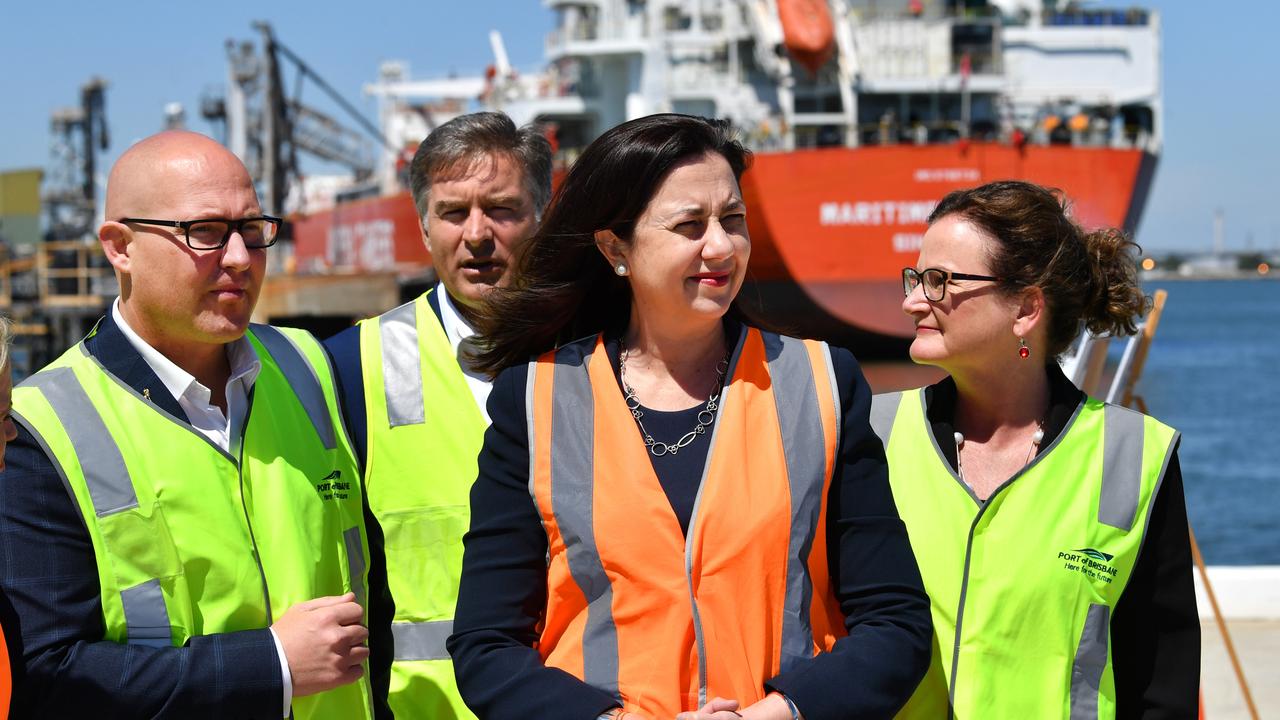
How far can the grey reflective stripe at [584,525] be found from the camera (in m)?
1.99

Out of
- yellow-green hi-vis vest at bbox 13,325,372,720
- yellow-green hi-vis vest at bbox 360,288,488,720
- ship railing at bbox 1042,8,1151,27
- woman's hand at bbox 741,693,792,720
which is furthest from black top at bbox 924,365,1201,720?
ship railing at bbox 1042,8,1151,27

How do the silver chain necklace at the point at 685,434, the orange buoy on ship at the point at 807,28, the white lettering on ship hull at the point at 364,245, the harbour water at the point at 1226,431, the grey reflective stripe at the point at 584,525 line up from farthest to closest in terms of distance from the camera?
the white lettering on ship hull at the point at 364,245 < the orange buoy on ship at the point at 807,28 < the harbour water at the point at 1226,431 < the silver chain necklace at the point at 685,434 < the grey reflective stripe at the point at 584,525

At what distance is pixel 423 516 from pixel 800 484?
0.96 meters

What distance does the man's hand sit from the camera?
2.13 m

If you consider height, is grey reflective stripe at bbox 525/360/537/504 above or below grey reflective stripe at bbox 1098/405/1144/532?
above

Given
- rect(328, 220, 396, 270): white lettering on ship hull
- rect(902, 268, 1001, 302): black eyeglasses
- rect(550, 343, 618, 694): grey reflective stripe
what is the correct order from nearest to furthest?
1. rect(550, 343, 618, 694): grey reflective stripe
2. rect(902, 268, 1001, 302): black eyeglasses
3. rect(328, 220, 396, 270): white lettering on ship hull

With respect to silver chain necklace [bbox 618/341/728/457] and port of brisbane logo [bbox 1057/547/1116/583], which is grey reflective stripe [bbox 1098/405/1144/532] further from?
silver chain necklace [bbox 618/341/728/457]

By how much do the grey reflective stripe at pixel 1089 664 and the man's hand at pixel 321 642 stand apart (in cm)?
120

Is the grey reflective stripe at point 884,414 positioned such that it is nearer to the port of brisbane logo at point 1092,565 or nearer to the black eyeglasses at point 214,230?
the port of brisbane logo at point 1092,565

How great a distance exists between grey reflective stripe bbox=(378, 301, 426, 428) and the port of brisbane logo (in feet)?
4.31

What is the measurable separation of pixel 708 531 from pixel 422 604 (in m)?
0.92

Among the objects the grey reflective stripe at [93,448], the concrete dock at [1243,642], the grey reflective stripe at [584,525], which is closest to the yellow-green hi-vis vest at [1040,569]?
the grey reflective stripe at [584,525]

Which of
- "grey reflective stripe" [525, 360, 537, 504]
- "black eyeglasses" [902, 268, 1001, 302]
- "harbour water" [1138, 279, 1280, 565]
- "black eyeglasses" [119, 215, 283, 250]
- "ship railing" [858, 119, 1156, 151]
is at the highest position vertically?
"ship railing" [858, 119, 1156, 151]

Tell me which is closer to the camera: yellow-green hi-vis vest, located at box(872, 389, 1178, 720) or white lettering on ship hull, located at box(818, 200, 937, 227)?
yellow-green hi-vis vest, located at box(872, 389, 1178, 720)
